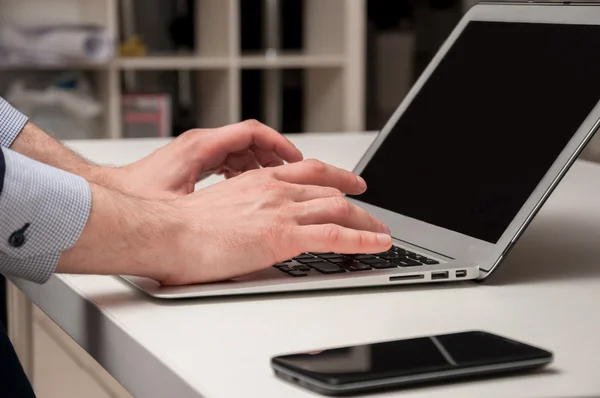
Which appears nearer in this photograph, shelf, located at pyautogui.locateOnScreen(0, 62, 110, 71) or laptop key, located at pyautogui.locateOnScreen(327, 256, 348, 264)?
laptop key, located at pyautogui.locateOnScreen(327, 256, 348, 264)

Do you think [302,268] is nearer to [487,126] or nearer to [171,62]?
[487,126]

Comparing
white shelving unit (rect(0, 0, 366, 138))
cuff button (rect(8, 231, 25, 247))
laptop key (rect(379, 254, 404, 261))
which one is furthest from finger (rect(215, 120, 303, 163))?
white shelving unit (rect(0, 0, 366, 138))

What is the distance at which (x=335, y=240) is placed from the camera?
0.76 m

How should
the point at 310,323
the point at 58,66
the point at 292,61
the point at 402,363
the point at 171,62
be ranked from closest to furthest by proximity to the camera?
1. the point at 402,363
2. the point at 310,323
3. the point at 58,66
4. the point at 171,62
5. the point at 292,61

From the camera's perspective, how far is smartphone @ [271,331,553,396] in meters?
0.52

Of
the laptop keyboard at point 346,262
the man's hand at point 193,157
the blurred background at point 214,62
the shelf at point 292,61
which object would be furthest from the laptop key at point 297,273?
the shelf at point 292,61

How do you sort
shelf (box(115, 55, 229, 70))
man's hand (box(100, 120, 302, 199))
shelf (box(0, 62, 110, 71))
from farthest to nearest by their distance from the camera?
shelf (box(115, 55, 229, 70)), shelf (box(0, 62, 110, 71)), man's hand (box(100, 120, 302, 199))

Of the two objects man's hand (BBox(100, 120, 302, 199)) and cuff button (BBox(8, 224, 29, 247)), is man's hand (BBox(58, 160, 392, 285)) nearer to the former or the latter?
cuff button (BBox(8, 224, 29, 247))

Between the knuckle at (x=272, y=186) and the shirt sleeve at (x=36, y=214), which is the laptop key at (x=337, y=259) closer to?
the knuckle at (x=272, y=186)

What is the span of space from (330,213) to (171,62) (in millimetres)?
2157

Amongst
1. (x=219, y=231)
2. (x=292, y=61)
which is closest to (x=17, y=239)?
(x=219, y=231)

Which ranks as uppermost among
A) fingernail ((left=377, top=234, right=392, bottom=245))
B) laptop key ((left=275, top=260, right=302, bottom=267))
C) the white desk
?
fingernail ((left=377, top=234, right=392, bottom=245))

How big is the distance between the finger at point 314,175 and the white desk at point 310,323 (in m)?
0.14

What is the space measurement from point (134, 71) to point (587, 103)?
2502mm
